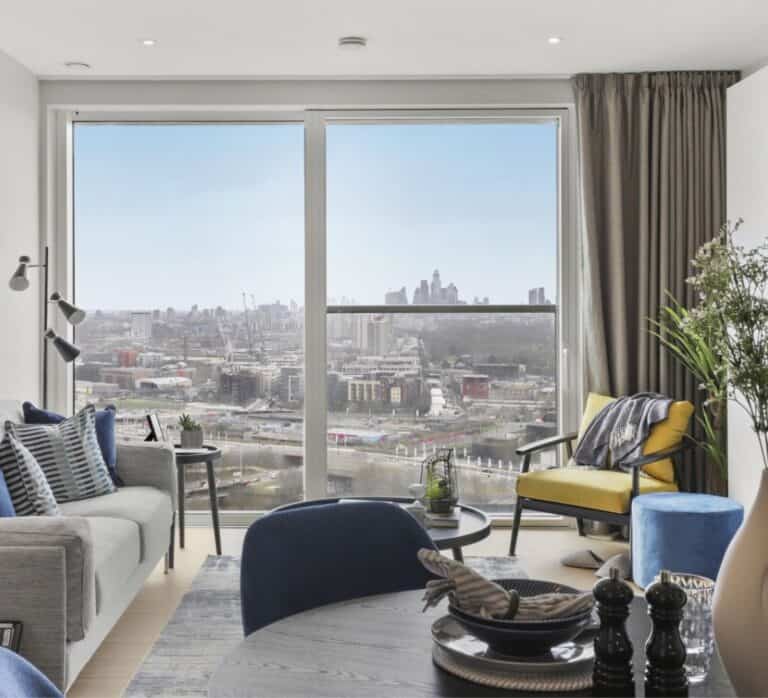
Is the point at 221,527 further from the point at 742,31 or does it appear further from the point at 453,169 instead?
the point at 742,31

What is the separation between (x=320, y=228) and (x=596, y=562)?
2.44 meters

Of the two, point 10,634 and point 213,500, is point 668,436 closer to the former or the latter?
point 213,500

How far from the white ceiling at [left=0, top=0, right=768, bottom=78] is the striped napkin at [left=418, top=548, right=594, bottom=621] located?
124 inches

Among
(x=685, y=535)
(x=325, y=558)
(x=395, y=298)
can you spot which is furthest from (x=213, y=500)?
(x=325, y=558)

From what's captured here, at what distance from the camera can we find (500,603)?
144 cm

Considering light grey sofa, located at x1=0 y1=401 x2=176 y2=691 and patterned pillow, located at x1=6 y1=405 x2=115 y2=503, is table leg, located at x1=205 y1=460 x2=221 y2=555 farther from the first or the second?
light grey sofa, located at x1=0 y1=401 x2=176 y2=691

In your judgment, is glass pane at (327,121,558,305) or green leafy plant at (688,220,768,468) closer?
green leafy plant at (688,220,768,468)

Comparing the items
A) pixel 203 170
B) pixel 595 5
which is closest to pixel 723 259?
pixel 595 5

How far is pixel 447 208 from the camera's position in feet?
18.0

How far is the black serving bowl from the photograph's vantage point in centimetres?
140

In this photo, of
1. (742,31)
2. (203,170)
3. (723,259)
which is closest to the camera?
(723,259)

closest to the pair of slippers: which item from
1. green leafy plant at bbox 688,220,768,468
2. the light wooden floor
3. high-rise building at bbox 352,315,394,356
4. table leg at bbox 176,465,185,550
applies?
the light wooden floor

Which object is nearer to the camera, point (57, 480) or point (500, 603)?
point (500, 603)

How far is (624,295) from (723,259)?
2754 millimetres
